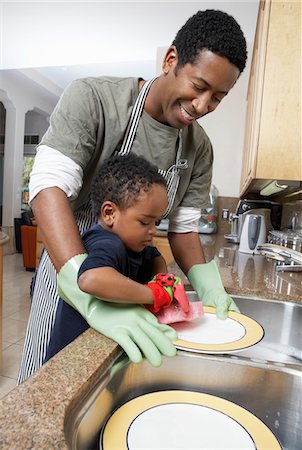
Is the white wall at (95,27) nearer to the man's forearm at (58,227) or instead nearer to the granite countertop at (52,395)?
the man's forearm at (58,227)

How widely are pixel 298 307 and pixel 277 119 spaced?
62cm

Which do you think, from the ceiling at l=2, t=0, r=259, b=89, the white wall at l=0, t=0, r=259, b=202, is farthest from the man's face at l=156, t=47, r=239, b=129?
the ceiling at l=2, t=0, r=259, b=89

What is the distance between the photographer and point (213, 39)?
0.71 meters

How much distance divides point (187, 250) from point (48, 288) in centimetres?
42

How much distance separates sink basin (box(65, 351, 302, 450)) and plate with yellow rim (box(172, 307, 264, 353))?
0.06 feet

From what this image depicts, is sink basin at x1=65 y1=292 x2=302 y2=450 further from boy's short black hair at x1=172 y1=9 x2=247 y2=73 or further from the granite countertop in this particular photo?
boy's short black hair at x1=172 y1=9 x2=247 y2=73

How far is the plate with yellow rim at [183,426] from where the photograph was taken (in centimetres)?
44

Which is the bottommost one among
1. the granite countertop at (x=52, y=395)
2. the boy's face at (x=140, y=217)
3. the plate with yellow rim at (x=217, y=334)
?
the plate with yellow rim at (x=217, y=334)

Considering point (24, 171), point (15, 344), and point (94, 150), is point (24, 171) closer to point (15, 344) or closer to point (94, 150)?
point (15, 344)

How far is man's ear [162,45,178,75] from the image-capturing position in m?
0.79

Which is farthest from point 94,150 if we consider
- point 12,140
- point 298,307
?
point 12,140

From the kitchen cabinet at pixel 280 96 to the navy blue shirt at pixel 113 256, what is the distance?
1.89ft

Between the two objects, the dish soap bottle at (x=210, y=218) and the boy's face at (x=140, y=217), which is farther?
the dish soap bottle at (x=210, y=218)

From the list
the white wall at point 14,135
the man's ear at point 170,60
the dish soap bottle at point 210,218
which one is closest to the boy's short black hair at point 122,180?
the man's ear at point 170,60
